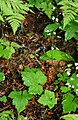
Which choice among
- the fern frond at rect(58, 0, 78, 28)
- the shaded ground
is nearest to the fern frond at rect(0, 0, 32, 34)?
the fern frond at rect(58, 0, 78, 28)

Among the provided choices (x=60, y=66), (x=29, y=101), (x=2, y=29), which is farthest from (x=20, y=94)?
(x=2, y=29)

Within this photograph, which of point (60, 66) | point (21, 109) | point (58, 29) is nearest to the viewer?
point (21, 109)

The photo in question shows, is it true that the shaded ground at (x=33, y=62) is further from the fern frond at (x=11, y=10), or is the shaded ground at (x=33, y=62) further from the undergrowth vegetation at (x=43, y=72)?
the fern frond at (x=11, y=10)

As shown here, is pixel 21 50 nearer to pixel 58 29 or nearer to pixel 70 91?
pixel 58 29

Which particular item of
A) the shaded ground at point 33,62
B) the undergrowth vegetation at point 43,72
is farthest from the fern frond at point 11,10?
the shaded ground at point 33,62

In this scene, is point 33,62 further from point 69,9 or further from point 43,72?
point 69,9

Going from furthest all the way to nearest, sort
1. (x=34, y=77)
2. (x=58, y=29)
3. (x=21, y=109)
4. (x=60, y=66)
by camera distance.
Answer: (x=58, y=29)
(x=60, y=66)
(x=34, y=77)
(x=21, y=109)
